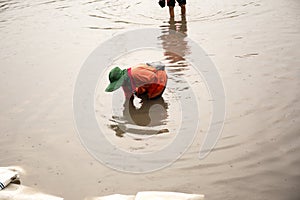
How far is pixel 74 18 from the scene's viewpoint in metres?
8.41

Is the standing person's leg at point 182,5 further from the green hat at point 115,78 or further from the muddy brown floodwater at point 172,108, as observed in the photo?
the green hat at point 115,78

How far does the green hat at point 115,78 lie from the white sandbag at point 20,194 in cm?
146

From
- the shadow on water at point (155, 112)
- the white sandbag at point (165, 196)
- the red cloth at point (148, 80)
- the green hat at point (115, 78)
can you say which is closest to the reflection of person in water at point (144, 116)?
the shadow on water at point (155, 112)

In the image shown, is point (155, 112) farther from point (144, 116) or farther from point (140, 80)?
point (140, 80)

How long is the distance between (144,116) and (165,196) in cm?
151

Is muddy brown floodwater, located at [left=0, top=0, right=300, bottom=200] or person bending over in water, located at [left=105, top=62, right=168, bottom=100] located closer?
muddy brown floodwater, located at [left=0, top=0, right=300, bottom=200]

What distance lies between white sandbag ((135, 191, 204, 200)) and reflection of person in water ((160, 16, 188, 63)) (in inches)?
119

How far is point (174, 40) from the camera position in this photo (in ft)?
21.1

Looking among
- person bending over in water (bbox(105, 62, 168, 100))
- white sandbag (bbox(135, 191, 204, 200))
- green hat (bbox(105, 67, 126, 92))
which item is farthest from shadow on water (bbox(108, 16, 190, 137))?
white sandbag (bbox(135, 191, 204, 200))

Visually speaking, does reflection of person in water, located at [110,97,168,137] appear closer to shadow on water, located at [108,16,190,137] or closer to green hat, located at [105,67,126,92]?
shadow on water, located at [108,16,190,137]

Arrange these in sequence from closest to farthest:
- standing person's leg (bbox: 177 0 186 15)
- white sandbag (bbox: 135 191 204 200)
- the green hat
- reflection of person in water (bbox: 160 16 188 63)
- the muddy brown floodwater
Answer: white sandbag (bbox: 135 191 204 200), the muddy brown floodwater, the green hat, reflection of person in water (bbox: 160 16 188 63), standing person's leg (bbox: 177 0 186 15)

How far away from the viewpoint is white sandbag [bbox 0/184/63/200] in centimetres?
294

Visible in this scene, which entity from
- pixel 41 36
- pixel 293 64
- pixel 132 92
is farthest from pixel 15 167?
pixel 41 36

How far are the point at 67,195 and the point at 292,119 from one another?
2.32 meters
